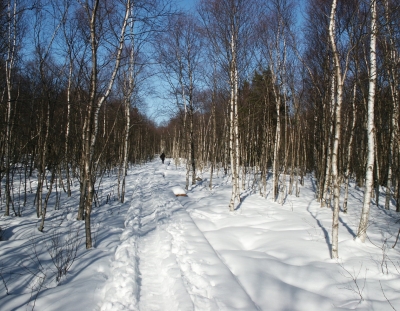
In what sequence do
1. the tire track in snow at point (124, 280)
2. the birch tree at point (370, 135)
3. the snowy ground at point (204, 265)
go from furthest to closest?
the birch tree at point (370, 135) < the snowy ground at point (204, 265) < the tire track in snow at point (124, 280)

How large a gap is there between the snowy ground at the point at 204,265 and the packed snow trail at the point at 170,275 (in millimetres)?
15

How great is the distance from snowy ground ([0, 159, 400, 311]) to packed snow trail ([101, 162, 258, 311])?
1 cm

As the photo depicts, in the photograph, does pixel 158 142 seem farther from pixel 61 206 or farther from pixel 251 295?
pixel 251 295

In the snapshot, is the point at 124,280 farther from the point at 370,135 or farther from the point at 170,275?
the point at 370,135

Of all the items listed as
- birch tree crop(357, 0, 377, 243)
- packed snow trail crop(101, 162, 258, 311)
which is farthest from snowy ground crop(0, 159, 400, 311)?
birch tree crop(357, 0, 377, 243)

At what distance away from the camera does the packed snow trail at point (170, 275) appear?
339 cm

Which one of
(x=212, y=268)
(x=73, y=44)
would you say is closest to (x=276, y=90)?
(x=73, y=44)

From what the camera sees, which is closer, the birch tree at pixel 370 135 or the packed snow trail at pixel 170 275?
the packed snow trail at pixel 170 275

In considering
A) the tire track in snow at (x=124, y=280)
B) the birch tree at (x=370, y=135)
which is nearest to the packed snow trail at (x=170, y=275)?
the tire track in snow at (x=124, y=280)

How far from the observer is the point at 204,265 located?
14.9ft

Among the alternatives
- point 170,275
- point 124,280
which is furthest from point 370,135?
point 124,280

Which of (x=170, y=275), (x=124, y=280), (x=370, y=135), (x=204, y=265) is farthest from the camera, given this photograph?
(x=370, y=135)

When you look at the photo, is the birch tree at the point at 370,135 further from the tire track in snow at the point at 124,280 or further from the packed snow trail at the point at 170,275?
the tire track in snow at the point at 124,280

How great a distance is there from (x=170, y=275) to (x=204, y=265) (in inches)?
26.0
